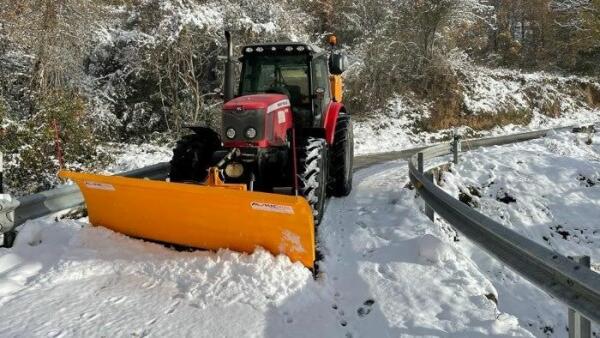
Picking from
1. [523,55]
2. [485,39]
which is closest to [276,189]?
[485,39]

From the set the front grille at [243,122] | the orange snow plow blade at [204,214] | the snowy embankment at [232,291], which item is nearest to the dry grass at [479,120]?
the front grille at [243,122]

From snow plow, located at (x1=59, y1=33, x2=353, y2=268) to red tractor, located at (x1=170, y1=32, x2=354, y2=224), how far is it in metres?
0.01

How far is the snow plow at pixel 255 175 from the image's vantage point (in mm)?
4199

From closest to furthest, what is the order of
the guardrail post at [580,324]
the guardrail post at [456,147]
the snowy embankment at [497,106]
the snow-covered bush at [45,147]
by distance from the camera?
1. the guardrail post at [580,324]
2. the snow-covered bush at [45,147]
3. the guardrail post at [456,147]
4. the snowy embankment at [497,106]

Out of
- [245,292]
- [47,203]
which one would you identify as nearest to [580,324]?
[245,292]

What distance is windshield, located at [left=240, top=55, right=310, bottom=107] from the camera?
634cm

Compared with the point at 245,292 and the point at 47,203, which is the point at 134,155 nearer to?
the point at 47,203

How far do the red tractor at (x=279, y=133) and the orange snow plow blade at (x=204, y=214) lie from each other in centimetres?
38

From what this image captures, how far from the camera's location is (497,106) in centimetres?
2003

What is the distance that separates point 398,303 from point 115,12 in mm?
12739

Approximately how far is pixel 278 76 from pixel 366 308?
3547 mm

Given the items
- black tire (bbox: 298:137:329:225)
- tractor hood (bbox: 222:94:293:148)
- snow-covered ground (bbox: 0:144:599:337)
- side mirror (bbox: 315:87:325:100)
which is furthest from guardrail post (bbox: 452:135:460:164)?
tractor hood (bbox: 222:94:293:148)

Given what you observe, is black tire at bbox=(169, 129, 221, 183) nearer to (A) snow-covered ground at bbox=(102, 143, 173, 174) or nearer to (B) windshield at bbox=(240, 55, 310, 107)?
(B) windshield at bbox=(240, 55, 310, 107)

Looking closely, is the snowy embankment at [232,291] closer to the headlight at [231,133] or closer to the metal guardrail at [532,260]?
the metal guardrail at [532,260]
